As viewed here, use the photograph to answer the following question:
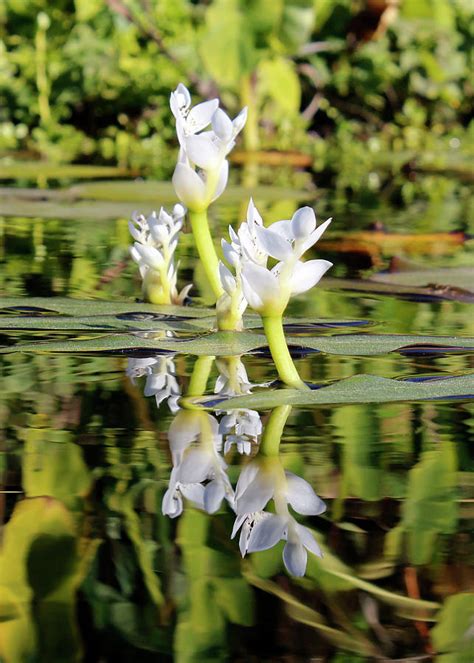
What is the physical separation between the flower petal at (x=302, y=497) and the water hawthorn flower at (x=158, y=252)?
2.10 feet

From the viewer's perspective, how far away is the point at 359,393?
1.14m

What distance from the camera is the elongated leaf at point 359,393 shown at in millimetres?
1119

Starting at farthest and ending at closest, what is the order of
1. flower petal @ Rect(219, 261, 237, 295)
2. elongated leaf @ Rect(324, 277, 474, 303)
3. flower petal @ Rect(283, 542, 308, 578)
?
elongated leaf @ Rect(324, 277, 474, 303) < flower petal @ Rect(219, 261, 237, 295) < flower petal @ Rect(283, 542, 308, 578)

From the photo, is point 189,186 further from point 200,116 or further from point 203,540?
point 203,540

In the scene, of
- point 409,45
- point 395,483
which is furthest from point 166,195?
point 409,45

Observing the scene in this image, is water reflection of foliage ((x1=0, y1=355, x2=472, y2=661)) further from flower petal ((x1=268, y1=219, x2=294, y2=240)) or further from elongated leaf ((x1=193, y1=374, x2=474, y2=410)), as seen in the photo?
flower petal ((x1=268, y1=219, x2=294, y2=240))

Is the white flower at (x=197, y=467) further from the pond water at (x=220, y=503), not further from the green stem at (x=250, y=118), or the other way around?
the green stem at (x=250, y=118)

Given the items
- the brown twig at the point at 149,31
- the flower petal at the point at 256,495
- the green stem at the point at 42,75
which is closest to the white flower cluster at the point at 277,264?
the flower petal at the point at 256,495

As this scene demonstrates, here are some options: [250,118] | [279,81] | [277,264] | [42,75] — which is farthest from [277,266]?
[42,75]

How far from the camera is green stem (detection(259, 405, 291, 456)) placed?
1035 millimetres

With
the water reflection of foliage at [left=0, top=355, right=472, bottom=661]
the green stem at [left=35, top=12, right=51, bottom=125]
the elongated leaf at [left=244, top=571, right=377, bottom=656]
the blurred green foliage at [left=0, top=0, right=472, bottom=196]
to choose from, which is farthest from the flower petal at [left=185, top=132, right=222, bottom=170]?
the green stem at [left=35, top=12, right=51, bottom=125]

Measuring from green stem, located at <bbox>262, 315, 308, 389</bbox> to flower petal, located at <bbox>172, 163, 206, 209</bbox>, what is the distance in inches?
12.6

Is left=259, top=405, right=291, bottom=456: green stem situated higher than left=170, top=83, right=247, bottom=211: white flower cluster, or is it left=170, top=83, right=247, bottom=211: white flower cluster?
left=170, top=83, right=247, bottom=211: white flower cluster

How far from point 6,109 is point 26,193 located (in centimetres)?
320
